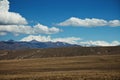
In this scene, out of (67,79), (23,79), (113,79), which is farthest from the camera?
(23,79)

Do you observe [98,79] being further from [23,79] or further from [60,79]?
[23,79]

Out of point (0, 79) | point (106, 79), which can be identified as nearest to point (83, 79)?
point (106, 79)

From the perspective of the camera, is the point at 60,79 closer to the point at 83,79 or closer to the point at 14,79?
the point at 83,79

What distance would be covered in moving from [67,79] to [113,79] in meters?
7.68

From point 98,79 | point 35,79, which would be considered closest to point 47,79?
point 35,79

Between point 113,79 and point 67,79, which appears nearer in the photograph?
point 113,79

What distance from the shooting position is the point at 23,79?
46219 mm

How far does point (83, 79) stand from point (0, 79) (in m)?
15.8

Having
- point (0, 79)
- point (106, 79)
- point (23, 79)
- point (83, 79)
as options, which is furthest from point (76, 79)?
point (0, 79)

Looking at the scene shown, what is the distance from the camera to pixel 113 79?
39.6 m

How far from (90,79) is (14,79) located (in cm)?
1416

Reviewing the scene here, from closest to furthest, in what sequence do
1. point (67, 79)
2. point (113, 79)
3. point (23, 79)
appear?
point (113, 79)
point (67, 79)
point (23, 79)

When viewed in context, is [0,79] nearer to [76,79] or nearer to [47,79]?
[47,79]

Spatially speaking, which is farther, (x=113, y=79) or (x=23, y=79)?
(x=23, y=79)
